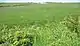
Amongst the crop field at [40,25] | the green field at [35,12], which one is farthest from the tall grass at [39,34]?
the green field at [35,12]

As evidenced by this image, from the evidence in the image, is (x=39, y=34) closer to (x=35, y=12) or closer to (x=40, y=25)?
(x=40, y=25)

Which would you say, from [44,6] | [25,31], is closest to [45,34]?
[25,31]

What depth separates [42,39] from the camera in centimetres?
243

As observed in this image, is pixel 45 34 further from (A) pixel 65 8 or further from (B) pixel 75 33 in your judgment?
(A) pixel 65 8

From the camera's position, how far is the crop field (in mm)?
2365

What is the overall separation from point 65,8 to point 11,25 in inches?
40.6

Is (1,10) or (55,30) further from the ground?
(1,10)

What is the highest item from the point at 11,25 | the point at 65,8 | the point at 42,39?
the point at 65,8

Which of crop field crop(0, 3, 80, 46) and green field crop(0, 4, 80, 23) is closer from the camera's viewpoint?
crop field crop(0, 3, 80, 46)

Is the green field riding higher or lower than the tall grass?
higher

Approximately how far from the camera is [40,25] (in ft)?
8.30

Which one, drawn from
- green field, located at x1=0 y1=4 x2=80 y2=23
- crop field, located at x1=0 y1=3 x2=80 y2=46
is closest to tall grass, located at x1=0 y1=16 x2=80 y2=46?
crop field, located at x1=0 y1=3 x2=80 y2=46

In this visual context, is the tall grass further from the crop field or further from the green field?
the green field

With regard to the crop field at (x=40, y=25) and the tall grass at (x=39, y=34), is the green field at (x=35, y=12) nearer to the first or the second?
the crop field at (x=40, y=25)
